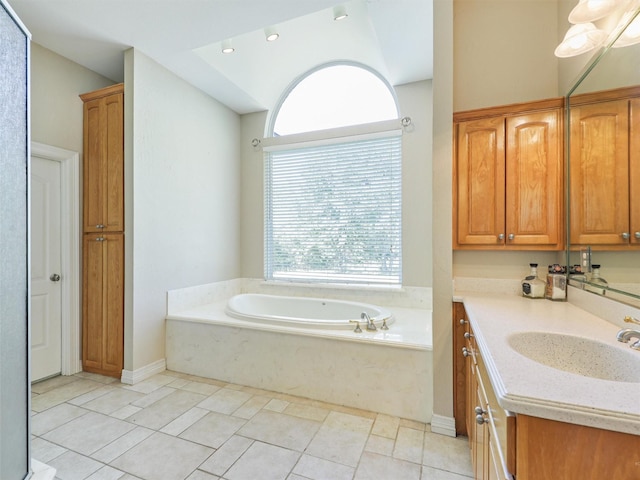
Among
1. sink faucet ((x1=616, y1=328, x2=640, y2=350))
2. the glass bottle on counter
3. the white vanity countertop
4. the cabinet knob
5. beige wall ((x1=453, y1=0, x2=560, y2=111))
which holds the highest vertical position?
beige wall ((x1=453, y1=0, x2=560, y2=111))

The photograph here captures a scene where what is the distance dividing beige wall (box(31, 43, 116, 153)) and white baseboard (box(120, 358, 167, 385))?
6.88 ft

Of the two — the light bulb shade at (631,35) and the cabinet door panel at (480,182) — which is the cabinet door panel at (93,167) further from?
the light bulb shade at (631,35)

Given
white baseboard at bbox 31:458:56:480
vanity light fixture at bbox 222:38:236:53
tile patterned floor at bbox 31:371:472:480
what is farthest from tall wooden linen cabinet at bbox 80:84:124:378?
white baseboard at bbox 31:458:56:480

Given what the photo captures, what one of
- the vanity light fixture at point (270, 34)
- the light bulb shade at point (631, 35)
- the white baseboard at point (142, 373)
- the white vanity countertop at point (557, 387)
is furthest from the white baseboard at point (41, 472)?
the vanity light fixture at point (270, 34)

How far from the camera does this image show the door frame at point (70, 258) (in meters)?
2.87

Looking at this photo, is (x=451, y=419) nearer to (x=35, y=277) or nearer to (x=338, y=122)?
(x=338, y=122)

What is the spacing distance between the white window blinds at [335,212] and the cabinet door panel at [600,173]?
1748mm

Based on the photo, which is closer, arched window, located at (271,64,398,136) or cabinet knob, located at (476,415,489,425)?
cabinet knob, located at (476,415,489,425)

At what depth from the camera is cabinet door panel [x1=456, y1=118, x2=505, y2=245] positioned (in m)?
2.04

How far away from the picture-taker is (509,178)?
6.61ft

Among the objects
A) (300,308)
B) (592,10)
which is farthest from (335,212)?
(592,10)

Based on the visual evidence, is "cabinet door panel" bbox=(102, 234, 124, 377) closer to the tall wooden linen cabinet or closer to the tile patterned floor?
the tall wooden linen cabinet

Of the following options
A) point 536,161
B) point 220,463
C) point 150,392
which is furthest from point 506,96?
point 150,392

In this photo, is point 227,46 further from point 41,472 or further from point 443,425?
point 443,425
